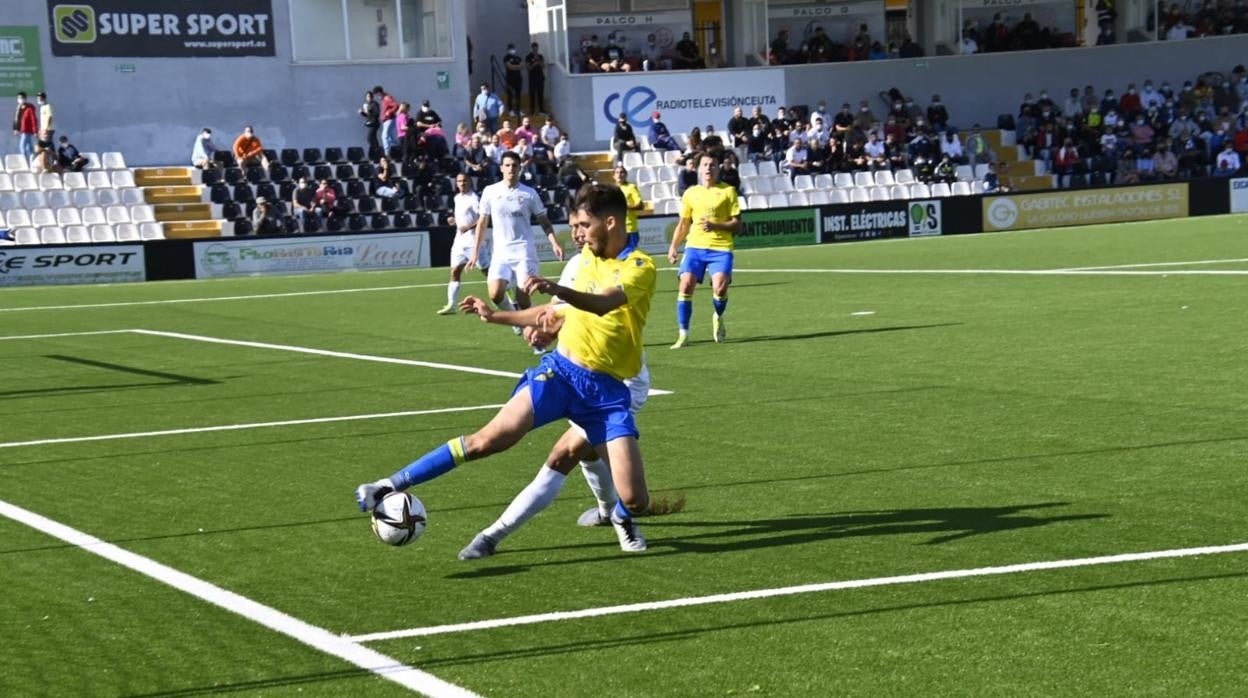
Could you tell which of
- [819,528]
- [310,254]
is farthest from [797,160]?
[819,528]

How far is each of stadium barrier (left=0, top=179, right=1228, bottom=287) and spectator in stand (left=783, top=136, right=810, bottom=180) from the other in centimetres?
442

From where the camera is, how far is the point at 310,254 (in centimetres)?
3825

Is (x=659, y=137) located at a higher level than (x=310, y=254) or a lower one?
higher

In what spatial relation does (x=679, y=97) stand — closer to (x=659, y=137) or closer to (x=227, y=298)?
(x=659, y=137)

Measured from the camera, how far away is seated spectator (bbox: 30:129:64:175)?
40.0 meters

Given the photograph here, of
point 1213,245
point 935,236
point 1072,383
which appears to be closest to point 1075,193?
point 935,236

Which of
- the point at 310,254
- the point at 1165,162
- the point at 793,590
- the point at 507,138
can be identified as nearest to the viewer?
the point at 793,590

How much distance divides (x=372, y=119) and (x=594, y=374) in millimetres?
37095

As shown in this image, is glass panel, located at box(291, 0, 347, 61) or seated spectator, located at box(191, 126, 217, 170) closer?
seated spectator, located at box(191, 126, 217, 170)

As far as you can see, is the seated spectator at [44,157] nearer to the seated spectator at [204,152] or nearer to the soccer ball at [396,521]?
the seated spectator at [204,152]

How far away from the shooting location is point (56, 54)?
140 ft

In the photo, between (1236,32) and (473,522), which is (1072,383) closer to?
(473,522)

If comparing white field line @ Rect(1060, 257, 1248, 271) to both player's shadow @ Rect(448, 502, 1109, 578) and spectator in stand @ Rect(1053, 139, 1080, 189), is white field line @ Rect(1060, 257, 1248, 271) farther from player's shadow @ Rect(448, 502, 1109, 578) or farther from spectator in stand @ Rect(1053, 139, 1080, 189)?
spectator in stand @ Rect(1053, 139, 1080, 189)

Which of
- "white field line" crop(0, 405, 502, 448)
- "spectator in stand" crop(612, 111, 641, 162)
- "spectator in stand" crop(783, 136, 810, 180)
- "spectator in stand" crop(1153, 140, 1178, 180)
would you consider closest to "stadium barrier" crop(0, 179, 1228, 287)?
"spectator in stand" crop(1153, 140, 1178, 180)
